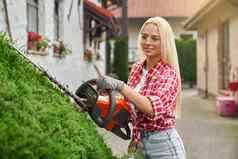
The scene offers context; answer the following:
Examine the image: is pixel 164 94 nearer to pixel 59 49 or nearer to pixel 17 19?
pixel 17 19

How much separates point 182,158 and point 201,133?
766cm

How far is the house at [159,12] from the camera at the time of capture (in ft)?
134

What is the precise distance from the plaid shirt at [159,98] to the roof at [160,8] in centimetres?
3785

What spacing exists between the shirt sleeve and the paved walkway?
7.86 ft

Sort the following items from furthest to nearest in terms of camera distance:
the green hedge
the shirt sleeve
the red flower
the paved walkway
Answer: the red flower, the paved walkway, the shirt sleeve, the green hedge

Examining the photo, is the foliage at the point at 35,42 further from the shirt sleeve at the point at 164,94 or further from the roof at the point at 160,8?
the roof at the point at 160,8

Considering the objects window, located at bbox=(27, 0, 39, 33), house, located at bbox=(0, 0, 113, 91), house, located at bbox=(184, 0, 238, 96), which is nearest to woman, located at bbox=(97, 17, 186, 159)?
house, located at bbox=(0, 0, 113, 91)

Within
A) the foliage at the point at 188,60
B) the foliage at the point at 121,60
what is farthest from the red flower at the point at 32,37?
the foliage at the point at 188,60

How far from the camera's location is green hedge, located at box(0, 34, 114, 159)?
1.81 metres

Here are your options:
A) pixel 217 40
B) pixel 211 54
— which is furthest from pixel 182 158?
pixel 211 54

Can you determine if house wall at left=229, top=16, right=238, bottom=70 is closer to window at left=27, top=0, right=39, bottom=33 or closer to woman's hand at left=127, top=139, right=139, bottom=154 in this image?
window at left=27, top=0, right=39, bottom=33

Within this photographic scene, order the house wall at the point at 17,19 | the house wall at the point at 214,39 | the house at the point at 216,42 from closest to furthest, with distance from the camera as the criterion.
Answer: the house wall at the point at 17,19
the house wall at the point at 214,39
the house at the point at 216,42

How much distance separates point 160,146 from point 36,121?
107 cm

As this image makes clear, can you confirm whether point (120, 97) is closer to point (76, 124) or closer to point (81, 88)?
point (81, 88)
